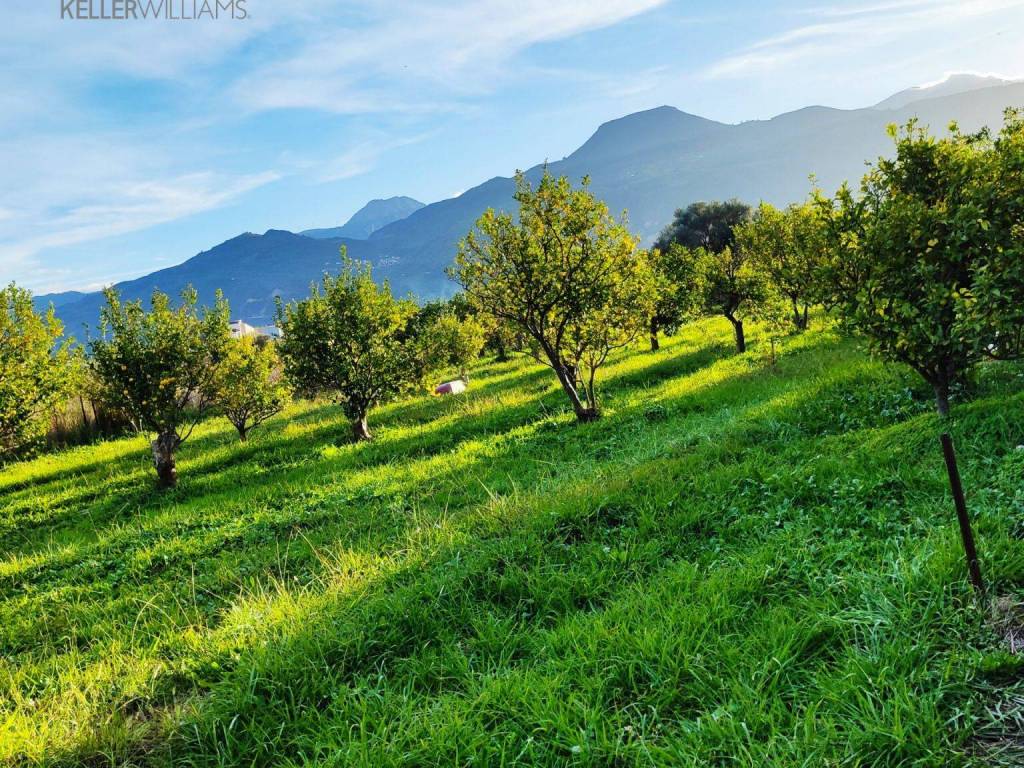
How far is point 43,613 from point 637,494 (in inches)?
297

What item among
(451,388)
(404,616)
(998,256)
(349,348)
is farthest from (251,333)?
(998,256)

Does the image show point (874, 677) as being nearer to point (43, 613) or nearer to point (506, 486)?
point (506, 486)

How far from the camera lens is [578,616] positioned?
14.5 ft

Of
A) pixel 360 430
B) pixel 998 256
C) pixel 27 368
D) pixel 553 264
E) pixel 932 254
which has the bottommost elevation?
pixel 360 430

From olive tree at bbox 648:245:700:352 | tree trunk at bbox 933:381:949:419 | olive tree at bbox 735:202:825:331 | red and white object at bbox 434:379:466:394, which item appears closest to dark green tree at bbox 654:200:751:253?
olive tree at bbox 648:245:700:352

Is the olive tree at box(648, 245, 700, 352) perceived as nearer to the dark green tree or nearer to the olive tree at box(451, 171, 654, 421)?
the olive tree at box(451, 171, 654, 421)

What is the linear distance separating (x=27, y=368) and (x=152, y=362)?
11.8 feet

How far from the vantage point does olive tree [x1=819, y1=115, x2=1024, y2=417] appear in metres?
6.83

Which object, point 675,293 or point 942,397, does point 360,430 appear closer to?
point 675,293

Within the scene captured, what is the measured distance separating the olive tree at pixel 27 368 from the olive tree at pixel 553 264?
36.3 feet

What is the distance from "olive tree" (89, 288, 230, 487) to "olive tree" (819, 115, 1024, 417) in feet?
46.0

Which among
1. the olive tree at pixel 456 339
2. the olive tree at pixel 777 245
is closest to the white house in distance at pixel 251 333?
the olive tree at pixel 456 339

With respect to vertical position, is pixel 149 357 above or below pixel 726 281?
above

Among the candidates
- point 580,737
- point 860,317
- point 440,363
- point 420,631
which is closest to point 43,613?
point 420,631
